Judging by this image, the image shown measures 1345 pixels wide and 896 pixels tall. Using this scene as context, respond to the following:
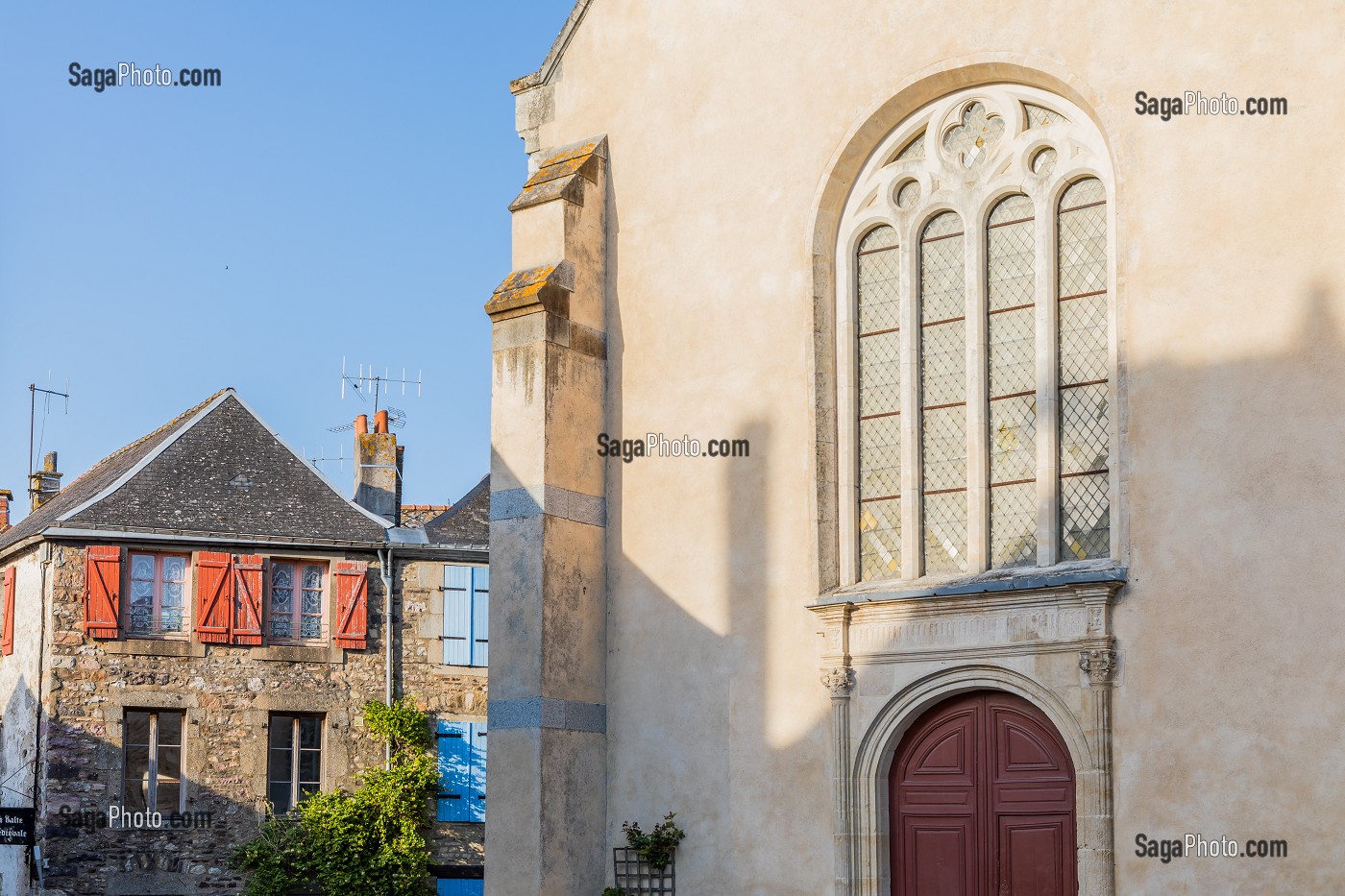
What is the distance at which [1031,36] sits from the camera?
32.3 feet

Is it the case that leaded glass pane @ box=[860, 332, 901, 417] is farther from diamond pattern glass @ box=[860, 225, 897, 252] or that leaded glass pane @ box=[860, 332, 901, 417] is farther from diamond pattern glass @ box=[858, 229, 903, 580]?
diamond pattern glass @ box=[860, 225, 897, 252]

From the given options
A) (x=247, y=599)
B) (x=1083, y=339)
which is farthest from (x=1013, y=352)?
(x=247, y=599)

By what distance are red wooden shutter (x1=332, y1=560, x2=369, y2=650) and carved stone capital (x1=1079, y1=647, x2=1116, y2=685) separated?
45.7 feet

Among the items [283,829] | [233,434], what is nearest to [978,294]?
[283,829]

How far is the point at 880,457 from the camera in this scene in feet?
34.6

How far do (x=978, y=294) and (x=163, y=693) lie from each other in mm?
13814

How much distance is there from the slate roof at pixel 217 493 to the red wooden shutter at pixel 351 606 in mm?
441

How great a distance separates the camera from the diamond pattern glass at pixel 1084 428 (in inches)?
374

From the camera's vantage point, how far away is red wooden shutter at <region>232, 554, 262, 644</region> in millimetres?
20938

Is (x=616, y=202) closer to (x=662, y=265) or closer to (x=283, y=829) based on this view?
(x=662, y=265)

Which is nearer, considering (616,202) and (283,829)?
(616,202)

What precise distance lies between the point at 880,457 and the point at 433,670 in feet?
41.0

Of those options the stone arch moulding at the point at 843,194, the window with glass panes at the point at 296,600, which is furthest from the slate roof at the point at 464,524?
the stone arch moulding at the point at 843,194

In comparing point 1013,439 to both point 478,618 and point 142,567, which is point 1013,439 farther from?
point 142,567
